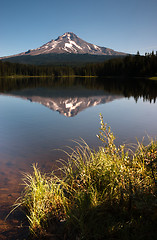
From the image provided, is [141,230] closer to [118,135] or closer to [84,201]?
[84,201]

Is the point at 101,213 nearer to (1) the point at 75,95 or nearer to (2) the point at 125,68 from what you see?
(1) the point at 75,95

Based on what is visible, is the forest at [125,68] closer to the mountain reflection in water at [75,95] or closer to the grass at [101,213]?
the mountain reflection in water at [75,95]

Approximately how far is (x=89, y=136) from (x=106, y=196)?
7341mm

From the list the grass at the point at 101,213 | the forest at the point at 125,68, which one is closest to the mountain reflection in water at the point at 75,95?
→ the grass at the point at 101,213

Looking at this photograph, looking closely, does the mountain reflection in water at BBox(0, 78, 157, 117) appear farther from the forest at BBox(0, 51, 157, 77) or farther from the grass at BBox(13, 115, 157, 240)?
the forest at BBox(0, 51, 157, 77)

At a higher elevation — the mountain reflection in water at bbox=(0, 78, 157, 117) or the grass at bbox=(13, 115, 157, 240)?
the mountain reflection in water at bbox=(0, 78, 157, 117)

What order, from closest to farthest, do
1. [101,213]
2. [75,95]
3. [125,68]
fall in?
[101,213]
[75,95]
[125,68]

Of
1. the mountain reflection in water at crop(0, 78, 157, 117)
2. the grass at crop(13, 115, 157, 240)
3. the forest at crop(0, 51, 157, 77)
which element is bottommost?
the grass at crop(13, 115, 157, 240)

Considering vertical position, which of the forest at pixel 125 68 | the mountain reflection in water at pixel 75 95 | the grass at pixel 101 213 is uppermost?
the forest at pixel 125 68

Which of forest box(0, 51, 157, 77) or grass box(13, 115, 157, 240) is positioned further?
forest box(0, 51, 157, 77)

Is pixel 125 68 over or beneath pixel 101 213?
over

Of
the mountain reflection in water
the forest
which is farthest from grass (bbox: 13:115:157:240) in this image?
the forest

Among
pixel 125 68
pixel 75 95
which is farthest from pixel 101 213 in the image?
pixel 125 68

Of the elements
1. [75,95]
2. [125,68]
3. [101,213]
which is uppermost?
[125,68]
